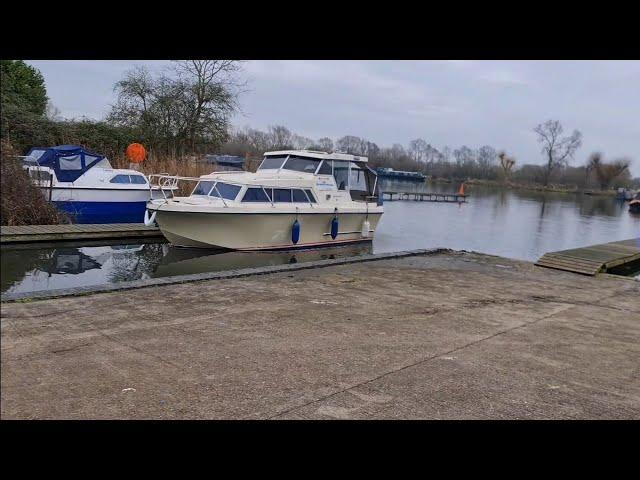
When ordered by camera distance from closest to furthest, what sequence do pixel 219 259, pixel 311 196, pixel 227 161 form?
1. pixel 227 161
2. pixel 219 259
3. pixel 311 196

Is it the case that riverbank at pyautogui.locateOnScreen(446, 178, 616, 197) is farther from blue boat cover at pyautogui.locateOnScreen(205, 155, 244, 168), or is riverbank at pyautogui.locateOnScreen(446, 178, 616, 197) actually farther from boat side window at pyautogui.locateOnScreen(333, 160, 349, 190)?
blue boat cover at pyautogui.locateOnScreen(205, 155, 244, 168)

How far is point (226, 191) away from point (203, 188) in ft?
2.82

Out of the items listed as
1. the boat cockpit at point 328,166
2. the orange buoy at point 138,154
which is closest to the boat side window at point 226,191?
the boat cockpit at point 328,166

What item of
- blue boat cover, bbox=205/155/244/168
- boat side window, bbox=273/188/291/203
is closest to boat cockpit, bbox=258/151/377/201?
boat side window, bbox=273/188/291/203

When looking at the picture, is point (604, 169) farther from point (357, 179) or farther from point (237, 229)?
point (237, 229)

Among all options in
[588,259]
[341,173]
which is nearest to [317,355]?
[588,259]

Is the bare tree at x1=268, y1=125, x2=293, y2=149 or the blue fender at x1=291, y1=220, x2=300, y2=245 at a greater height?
the bare tree at x1=268, y1=125, x2=293, y2=149

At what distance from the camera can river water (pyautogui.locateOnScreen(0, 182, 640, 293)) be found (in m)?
9.68

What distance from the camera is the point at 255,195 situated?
14.5 m

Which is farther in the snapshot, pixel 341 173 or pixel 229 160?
pixel 341 173

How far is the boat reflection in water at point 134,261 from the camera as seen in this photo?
33.6 ft

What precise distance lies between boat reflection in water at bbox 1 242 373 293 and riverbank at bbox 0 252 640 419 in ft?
12.5
